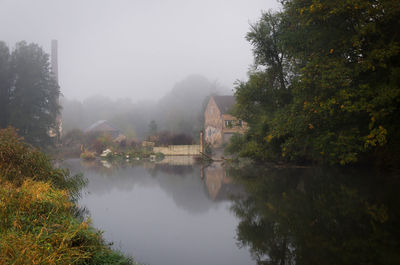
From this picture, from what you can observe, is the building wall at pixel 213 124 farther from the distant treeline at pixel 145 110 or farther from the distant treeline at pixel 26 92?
the distant treeline at pixel 26 92

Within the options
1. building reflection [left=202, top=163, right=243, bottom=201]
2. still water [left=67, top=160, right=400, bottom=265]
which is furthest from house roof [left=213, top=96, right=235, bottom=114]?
still water [left=67, top=160, right=400, bottom=265]

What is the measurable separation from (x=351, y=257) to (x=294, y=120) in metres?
11.7

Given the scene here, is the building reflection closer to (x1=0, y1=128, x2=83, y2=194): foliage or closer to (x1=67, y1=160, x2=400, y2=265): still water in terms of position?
(x1=67, y1=160, x2=400, y2=265): still water

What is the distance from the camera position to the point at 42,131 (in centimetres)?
3859

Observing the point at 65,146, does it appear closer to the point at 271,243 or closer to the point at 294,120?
the point at 294,120

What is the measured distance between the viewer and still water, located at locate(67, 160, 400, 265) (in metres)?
5.54

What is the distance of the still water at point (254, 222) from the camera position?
5.54 meters

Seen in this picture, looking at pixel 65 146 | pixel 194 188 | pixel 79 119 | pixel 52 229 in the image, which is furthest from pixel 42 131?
pixel 79 119

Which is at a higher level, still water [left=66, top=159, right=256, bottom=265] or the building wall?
the building wall

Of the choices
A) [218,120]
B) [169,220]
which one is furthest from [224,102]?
[169,220]

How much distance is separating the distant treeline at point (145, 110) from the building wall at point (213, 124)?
10.9m

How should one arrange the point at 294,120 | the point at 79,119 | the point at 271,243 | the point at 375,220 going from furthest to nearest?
1. the point at 79,119
2. the point at 294,120
3. the point at 375,220
4. the point at 271,243

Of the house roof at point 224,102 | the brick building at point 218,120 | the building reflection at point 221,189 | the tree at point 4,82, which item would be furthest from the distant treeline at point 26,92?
the building reflection at point 221,189

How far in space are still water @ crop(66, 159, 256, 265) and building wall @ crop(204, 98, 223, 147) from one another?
4032 cm
